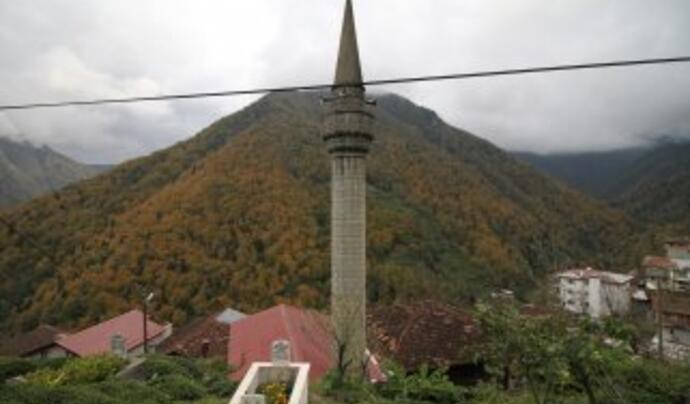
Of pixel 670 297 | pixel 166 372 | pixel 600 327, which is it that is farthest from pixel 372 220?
pixel 600 327

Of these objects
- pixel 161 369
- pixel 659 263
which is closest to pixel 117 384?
pixel 161 369

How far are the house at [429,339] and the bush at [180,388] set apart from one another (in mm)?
6245

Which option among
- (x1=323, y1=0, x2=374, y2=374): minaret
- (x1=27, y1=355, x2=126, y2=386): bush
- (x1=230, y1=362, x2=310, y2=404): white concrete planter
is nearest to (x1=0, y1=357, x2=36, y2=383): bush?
(x1=27, y1=355, x2=126, y2=386): bush

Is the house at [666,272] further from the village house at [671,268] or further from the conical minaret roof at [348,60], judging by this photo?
the conical minaret roof at [348,60]

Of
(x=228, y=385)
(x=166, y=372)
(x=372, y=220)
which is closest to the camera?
(x=228, y=385)

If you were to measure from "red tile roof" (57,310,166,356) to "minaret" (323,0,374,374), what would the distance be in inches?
601

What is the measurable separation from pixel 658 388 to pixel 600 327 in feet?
23.6

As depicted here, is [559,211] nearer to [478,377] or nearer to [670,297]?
[670,297]

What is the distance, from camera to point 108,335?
2762 cm

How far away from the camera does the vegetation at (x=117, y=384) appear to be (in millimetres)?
9250

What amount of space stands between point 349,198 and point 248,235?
35265mm

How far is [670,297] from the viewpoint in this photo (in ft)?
119

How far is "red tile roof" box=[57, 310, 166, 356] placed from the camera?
26589mm

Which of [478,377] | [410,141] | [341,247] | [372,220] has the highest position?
[410,141]
